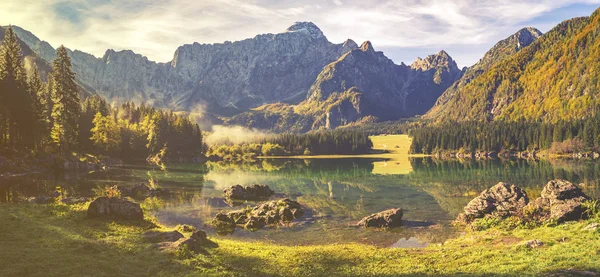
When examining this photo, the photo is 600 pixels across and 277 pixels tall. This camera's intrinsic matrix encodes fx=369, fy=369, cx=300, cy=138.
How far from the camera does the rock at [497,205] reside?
51.5 meters

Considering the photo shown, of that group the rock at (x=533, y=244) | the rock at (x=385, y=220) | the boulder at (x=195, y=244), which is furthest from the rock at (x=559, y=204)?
the boulder at (x=195, y=244)

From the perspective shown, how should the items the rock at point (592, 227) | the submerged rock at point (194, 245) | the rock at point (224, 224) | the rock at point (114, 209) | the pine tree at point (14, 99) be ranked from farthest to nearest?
the pine tree at point (14, 99), the rock at point (224, 224), the rock at point (114, 209), the rock at point (592, 227), the submerged rock at point (194, 245)

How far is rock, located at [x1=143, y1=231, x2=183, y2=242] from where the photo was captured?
104 feet

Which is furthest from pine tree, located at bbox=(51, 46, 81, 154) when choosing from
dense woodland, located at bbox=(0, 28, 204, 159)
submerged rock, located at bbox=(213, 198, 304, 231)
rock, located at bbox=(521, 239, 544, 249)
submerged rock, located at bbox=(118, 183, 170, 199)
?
rock, located at bbox=(521, 239, 544, 249)

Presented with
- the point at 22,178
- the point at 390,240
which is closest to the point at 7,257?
the point at 390,240

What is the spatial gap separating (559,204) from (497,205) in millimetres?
8544

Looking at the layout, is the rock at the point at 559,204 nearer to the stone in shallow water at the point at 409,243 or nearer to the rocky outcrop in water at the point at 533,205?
the rocky outcrop in water at the point at 533,205

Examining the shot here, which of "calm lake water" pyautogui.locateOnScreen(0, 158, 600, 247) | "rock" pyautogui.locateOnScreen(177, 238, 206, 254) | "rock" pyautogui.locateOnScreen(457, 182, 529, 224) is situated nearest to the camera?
"rock" pyautogui.locateOnScreen(177, 238, 206, 254)

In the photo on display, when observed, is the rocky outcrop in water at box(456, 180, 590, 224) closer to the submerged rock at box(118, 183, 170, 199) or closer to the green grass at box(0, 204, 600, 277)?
the green grass at box(0, 204, 600, 277)

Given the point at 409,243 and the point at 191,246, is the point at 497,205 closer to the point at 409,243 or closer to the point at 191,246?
the point at 409,243

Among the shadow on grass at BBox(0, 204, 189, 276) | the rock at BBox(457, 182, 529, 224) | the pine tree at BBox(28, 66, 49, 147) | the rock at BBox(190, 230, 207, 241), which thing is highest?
the pine tree at BBox(28, 66, 49, 147)

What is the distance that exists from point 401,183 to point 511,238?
62.9m

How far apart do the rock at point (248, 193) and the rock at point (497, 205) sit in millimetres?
40205

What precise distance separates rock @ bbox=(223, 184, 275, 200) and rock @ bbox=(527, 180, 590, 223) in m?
48.8
